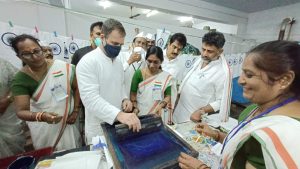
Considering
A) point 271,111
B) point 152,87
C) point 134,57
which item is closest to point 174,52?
point 134,57

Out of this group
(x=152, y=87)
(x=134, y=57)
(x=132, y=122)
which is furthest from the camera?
(x=134, y=57)

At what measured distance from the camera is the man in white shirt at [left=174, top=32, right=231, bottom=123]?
4.99 feet

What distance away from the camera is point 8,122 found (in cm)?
138

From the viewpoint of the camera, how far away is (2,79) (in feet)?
4.26

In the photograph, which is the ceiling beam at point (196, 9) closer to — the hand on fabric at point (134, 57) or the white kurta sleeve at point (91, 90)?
the hand on fabric at point (134, 57)

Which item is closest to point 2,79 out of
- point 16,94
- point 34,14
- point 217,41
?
point 16,94

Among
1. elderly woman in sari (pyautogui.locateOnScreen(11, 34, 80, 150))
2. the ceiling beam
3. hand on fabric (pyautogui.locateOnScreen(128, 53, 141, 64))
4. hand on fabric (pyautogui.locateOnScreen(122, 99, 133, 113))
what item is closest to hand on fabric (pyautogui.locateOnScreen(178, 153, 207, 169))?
hand on fabric (pyautogui.locateOnScreen(122, 99, 133, 113))

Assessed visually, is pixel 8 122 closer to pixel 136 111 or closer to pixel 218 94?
pixel 136 111

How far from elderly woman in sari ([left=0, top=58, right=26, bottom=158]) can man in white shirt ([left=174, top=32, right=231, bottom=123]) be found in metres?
1.51

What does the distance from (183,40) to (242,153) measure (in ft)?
5.24

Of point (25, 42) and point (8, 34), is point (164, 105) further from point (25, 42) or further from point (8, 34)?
point (8, 34)

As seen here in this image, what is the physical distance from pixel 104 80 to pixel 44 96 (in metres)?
0.45

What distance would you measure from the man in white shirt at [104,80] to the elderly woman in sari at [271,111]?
0.62 m

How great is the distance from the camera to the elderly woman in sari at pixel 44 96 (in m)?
1.10
